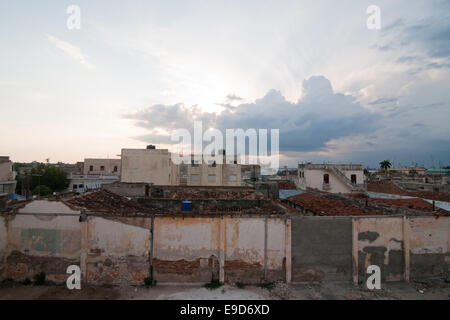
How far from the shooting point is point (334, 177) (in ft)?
100

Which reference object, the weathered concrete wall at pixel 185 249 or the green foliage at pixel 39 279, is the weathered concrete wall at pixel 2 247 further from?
the weathered concrete wall at pixel 185 249

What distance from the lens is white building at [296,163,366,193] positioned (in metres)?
30.1

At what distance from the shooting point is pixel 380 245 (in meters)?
10.4

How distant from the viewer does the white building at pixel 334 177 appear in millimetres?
30078

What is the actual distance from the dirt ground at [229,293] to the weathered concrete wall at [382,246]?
72cm

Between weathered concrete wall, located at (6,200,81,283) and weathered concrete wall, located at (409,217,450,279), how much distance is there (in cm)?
1500

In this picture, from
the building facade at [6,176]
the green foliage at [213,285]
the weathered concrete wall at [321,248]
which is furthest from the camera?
the building facade at [6,176]

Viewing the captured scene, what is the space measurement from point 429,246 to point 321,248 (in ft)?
17.1

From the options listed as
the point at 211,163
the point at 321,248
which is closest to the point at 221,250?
the point at 321,248

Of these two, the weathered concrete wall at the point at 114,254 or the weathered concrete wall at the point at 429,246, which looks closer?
the weathered concrete wall at the point at 114,254

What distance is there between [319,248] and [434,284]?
5420 millimetres

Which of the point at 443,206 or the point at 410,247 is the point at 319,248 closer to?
the point at 410,247

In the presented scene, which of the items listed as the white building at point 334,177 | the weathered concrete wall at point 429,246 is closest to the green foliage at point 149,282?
the weathered concrete wall at point 429,246
